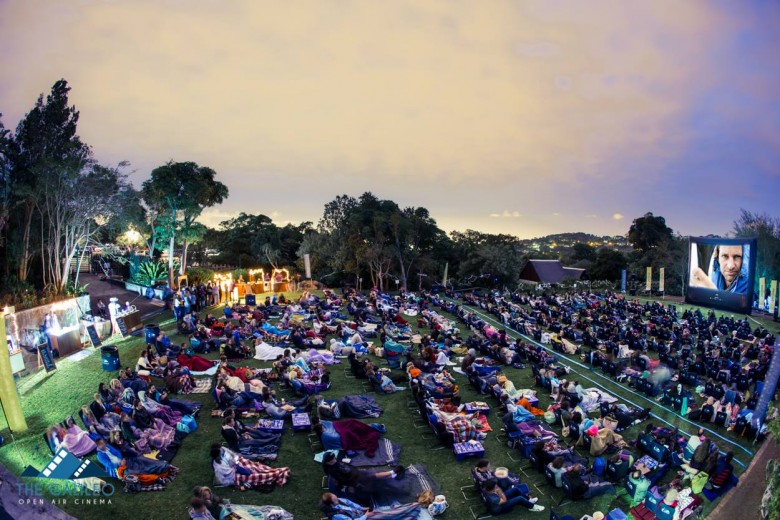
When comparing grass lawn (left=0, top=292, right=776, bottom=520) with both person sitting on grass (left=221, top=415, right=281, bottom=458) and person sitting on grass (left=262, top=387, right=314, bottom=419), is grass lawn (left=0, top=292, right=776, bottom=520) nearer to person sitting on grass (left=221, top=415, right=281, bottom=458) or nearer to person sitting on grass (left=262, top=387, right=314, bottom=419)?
person sitting on grass (left=221, top=415, right=281, bottom=458)

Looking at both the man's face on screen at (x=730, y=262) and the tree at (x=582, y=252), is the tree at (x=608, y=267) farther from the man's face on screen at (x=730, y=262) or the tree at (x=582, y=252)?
the man's face on screen at (x=730, y=262)

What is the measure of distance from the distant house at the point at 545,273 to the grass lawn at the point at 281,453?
1530 inches

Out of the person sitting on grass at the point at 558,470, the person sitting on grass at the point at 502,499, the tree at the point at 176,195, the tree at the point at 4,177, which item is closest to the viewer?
the person sitting on grass at the point at 502,499

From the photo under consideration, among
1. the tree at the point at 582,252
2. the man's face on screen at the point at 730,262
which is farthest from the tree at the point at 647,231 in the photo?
the man's face on screen at the point at 730,262

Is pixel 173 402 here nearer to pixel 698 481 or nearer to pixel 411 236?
pixel 698 481

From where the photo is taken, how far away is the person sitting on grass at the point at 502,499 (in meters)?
7.66

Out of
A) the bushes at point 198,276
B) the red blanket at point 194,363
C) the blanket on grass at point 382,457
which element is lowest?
the blanket on grass at point 382,457

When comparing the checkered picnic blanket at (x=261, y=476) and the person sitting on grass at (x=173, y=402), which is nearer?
the checkered picnic blanket at (x=261, y=476)

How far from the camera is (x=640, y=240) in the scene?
73.2m

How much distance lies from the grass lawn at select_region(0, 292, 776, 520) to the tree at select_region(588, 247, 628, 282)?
4492 centimetres

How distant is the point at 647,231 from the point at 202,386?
251 ft

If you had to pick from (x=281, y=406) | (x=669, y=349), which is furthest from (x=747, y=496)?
(x=669, y=349)

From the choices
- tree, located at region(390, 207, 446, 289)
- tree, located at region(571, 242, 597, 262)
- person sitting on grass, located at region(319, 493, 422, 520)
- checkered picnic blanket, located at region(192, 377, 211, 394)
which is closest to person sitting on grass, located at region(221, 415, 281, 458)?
person sitting on grass, located at region(319, 493, 422, 520)

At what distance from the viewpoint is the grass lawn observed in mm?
7785
